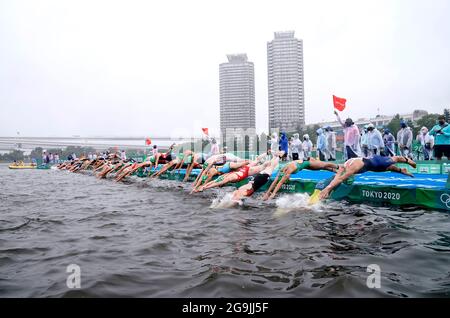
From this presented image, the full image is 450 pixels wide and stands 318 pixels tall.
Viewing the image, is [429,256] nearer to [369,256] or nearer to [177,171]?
[369,256]

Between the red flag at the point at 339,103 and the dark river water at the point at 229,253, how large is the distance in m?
7.88

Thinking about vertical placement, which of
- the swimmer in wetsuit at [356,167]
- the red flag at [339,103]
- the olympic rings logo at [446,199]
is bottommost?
the olympic rings logo at [446,199]

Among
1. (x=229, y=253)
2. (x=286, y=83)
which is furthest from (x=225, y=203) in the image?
(x=286, y=83)

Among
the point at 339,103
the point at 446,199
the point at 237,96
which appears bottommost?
the point at 446,199

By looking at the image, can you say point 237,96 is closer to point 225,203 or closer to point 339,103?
point 339,103

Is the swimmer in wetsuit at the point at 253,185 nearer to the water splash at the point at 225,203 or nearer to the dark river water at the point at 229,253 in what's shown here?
the water splash at the point at 225,203

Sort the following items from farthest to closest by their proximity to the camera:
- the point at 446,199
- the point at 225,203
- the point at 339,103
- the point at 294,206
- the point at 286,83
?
the point at 286,83, the point at 339,103, the point at 225,203, the point at 294,206, the point at 446,199

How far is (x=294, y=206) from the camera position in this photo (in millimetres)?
7094

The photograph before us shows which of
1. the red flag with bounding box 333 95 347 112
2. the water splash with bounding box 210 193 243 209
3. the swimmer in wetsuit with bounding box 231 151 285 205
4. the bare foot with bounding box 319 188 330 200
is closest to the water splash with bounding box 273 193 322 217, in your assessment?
the bare foot with bounding box 319 188 330 200

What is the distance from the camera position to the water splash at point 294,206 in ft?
21.6

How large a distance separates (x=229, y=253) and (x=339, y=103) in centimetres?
1149

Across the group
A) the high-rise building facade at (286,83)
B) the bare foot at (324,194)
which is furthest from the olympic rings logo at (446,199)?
the high-rise building facade at (286,83)

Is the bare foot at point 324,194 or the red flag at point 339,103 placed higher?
the red flag at point 339,103
